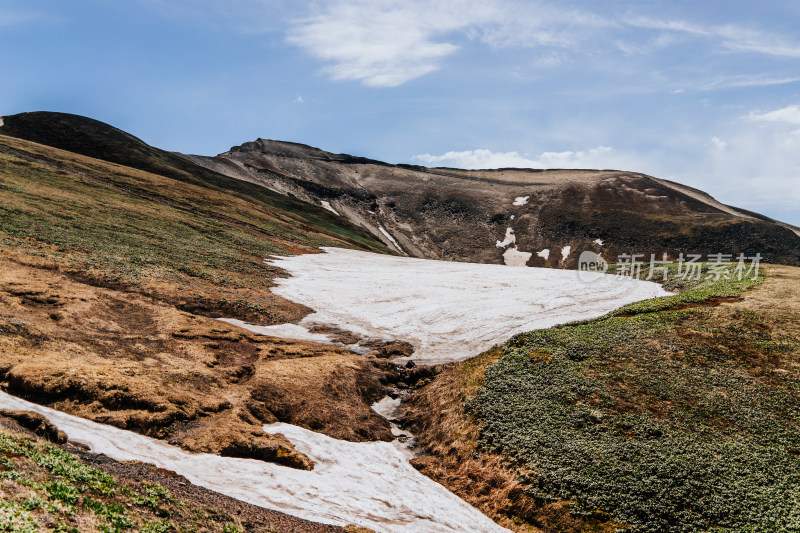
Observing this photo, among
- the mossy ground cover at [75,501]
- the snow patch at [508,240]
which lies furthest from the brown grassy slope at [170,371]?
the snow patch at [508,240]

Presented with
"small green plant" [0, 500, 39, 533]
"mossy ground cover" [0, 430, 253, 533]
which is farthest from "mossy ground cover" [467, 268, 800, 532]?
"small green plant" [0, 500, 39, 533]

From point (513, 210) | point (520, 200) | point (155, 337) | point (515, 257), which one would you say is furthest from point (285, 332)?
point (520, 200)

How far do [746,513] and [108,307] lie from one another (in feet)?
119

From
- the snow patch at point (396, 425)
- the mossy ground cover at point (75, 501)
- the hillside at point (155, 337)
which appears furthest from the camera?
the snow patch at point (396, 425)

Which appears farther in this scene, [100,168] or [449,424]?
[100,168]

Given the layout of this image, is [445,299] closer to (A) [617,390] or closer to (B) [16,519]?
(A) [617,390]

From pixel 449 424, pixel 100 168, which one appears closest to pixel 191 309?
pixel 449 424

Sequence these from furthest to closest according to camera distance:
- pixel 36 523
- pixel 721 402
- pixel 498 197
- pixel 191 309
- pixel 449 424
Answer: pixel 498 197, pixel 191 309, pixel 449 424, pixel 721 402, pixel 36 523

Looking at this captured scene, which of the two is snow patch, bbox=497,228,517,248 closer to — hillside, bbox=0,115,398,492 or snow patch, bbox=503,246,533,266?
snow patch, bbox=503,246,533,266

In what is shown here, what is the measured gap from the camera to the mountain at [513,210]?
11784 cm

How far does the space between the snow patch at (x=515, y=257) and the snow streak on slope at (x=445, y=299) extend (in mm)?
56313

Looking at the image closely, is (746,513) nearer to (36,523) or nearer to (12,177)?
(36,523)

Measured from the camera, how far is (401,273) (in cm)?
6253

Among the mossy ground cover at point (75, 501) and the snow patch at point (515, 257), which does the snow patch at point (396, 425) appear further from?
the snow patch at point (515, 257)
